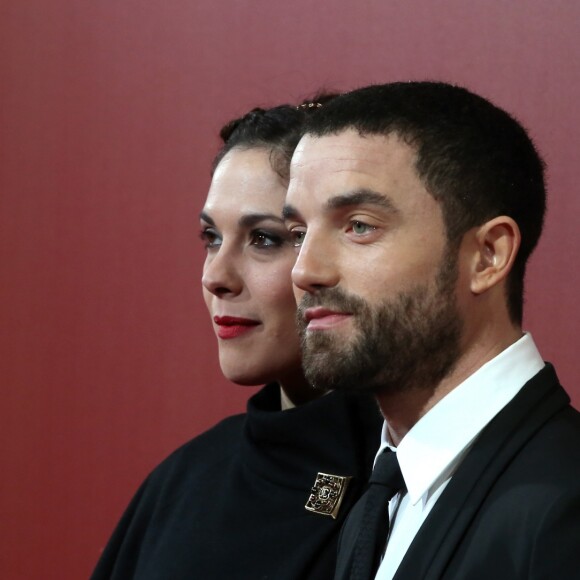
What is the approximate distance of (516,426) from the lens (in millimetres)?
1007

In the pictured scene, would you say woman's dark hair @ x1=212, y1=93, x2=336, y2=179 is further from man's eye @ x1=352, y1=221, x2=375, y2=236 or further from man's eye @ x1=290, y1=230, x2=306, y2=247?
man's eye @ x1=352, y1=221, x2=375, y2=236

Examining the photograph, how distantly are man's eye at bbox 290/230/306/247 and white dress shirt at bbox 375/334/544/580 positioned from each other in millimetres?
270

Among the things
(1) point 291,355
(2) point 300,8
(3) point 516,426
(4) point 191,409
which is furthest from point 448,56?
(3) point 516,426

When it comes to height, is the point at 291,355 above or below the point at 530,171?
below

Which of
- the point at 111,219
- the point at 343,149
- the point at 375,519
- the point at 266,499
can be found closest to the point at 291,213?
the point at 343,149

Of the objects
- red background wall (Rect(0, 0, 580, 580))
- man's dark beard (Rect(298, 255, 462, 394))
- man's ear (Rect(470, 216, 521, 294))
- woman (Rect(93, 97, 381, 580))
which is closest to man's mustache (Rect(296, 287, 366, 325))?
man's dark beard (Rect(298, 255, 462, 394))

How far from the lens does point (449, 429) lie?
1052 mm

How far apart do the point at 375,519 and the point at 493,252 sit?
0.26m

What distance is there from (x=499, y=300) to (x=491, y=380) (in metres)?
0.09

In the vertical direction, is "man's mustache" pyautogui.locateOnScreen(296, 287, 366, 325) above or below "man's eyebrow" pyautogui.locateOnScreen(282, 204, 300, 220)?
below

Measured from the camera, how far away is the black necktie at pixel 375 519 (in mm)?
1091

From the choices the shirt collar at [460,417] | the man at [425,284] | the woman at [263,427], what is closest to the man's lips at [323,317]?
the man at [425,284]

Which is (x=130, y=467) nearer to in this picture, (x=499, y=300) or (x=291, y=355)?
Answer: (x=291, y=355)

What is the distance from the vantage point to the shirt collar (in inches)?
41.0
